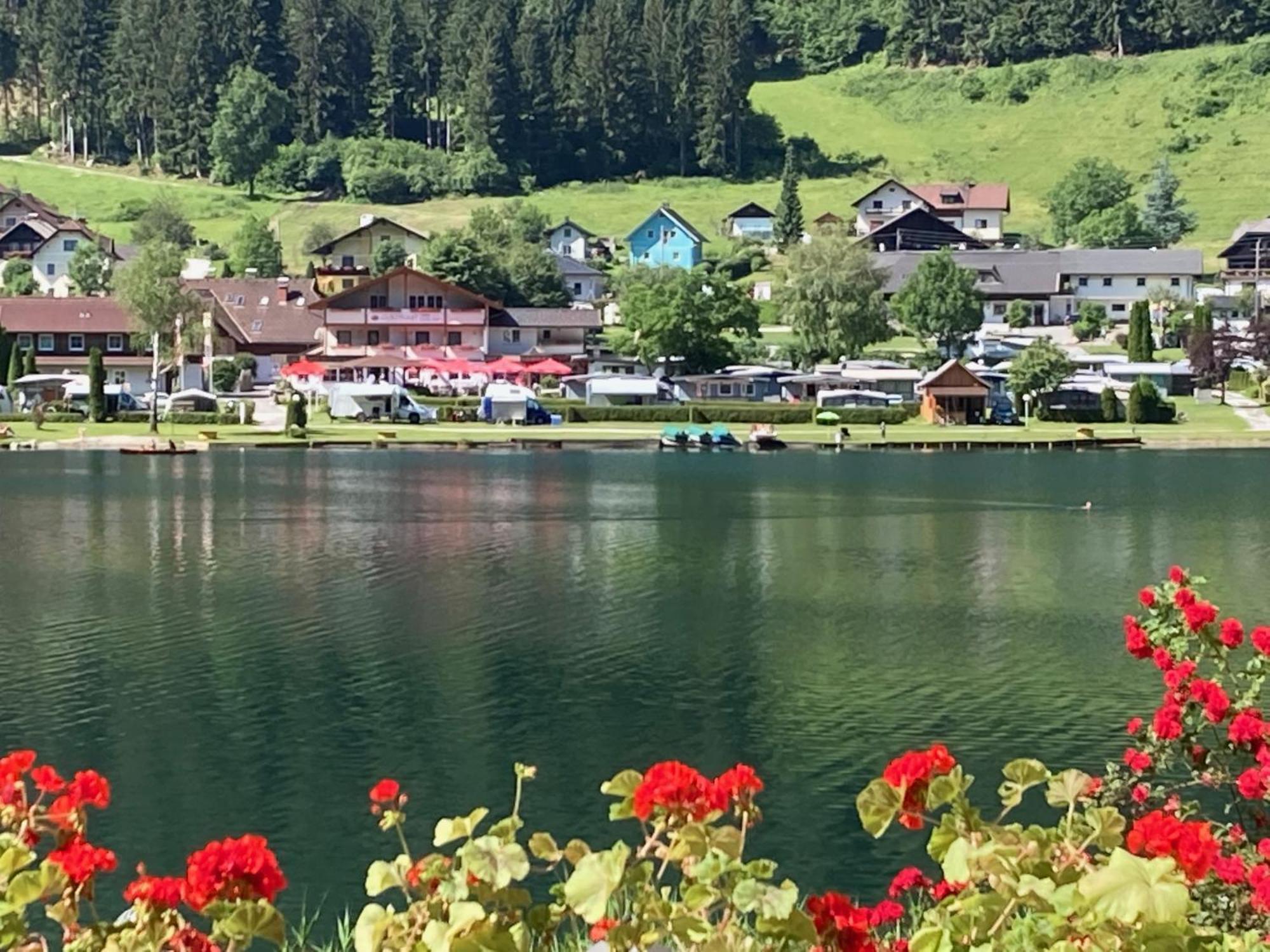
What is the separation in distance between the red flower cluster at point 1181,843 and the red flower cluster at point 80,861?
3452mm

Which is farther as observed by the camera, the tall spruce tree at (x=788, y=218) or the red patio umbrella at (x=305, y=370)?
the tall spruce tree at (x=788, y=218)

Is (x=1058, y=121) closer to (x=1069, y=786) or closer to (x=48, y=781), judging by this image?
(x=1069, y=786)

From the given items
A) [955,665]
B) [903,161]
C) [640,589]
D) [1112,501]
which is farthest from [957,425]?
[903,161]

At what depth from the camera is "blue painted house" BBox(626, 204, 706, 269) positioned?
11306cm

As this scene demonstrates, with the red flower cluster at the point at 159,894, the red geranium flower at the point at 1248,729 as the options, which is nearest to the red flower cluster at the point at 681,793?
the red flower cluster at the point at 159,894

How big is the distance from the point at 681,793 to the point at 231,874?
1483 mm

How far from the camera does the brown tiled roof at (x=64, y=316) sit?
290ft

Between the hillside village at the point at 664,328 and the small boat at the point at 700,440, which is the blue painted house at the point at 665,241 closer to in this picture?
the hillside village at the point at 664,328

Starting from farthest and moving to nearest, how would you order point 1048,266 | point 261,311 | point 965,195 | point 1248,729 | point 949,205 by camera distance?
point 965,195, point 949,205, point 1048,266, point 261,311, point 1248,729

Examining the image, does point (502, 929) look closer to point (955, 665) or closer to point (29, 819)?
point (29, 819)

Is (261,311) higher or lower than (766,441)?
higher

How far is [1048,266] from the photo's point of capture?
104m

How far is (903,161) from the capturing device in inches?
5571

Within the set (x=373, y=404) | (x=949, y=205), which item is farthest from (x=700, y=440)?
(x=949, y=205)
